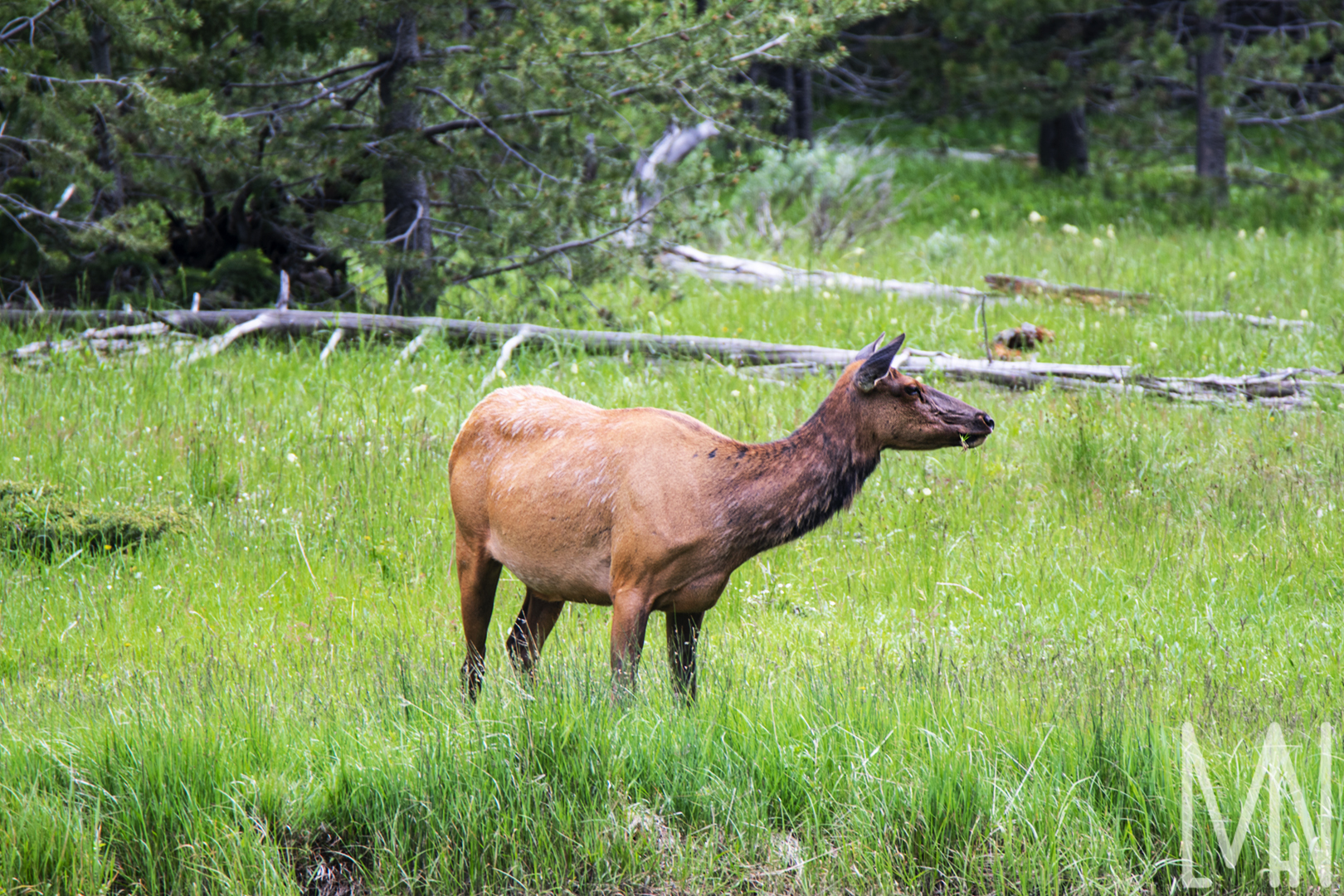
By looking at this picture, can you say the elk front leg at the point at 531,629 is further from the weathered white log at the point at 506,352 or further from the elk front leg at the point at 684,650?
the weathered white log at the point at 506,352

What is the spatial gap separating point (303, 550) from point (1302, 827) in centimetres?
Result: 521

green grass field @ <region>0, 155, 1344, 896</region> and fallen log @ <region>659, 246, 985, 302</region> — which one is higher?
fallen log @ <region>659, 246, 985, 302</region>

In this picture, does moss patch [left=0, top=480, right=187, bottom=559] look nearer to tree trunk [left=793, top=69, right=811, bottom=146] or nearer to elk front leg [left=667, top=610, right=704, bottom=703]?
elk front leg [left=667, top=610, right=704, bottom=703]

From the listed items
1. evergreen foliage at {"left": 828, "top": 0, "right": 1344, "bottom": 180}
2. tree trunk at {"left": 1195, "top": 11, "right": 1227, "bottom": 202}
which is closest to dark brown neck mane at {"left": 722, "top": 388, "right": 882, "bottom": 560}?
evergreen foliage at {"left": 828, "top": 0, "right": 1344, "bottom": 180}

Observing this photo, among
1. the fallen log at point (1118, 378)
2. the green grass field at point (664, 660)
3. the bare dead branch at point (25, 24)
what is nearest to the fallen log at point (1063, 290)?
the green grass field at point (664, 660)

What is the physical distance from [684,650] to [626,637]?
18.5 inches

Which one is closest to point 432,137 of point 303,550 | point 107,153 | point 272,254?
point 272,254

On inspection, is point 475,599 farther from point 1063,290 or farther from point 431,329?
point 1063,290

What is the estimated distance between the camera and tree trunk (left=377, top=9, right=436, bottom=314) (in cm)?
1054

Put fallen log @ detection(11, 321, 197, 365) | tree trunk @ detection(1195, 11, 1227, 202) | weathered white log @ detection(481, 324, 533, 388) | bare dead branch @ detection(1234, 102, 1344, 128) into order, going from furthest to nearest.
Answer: bare dead branch @ detection(1234, 102, 1344, 128)
tree trunk @ detection(1195, 11, 1227, 202)
fallen log @ detection(11, 321, 197, 365)
weathered white log @ detection(481, 324, 533, 388)

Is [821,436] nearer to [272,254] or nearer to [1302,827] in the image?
[1302,827]

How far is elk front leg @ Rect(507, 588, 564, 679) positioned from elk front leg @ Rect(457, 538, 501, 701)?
130mm

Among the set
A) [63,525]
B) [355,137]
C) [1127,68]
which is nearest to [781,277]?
[355,137]

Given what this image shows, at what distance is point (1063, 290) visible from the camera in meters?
12.6
